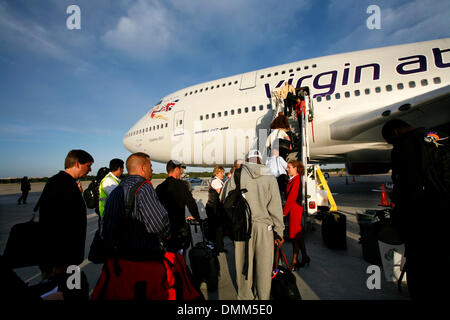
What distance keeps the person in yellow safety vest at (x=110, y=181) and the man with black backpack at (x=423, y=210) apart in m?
4.14

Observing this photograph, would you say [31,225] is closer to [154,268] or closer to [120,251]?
[120,251]


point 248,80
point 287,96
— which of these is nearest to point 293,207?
point 287,96

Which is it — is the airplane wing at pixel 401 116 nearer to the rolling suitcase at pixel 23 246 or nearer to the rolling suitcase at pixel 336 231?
the rolling suitcase at pixel 336 231

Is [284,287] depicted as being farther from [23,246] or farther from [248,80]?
[248,80]

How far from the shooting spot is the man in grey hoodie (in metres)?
2.23

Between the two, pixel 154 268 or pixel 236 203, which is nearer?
pixel 154 268

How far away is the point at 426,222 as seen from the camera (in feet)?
5.41

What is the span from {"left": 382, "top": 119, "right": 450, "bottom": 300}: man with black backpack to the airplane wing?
6219 millimetres

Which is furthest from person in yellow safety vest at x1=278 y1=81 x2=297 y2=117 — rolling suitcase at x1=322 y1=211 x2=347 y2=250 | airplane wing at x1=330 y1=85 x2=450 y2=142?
rolling suitcase at x1=322 y1=211 x2=347 y2=250

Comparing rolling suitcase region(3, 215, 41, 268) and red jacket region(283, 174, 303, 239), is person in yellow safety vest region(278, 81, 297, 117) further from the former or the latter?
rolling suitcase region(3, 215, 41, 268)

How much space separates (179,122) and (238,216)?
380 inches

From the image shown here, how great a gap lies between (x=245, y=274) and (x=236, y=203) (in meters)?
0.92

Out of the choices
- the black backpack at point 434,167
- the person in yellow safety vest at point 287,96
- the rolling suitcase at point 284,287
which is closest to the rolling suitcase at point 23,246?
the rolling suitcase at point 284,287
